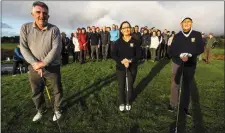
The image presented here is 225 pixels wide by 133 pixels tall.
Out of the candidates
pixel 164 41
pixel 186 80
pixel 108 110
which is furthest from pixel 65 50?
pixel 186 80

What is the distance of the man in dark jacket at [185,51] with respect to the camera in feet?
21.2

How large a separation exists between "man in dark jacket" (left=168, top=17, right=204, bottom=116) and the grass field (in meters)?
0.83

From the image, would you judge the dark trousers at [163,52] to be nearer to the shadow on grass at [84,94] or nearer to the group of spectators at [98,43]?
the group of spectators at [98,43]

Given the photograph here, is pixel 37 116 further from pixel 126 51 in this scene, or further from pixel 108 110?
pixel 126 51

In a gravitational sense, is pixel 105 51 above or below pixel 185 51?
below

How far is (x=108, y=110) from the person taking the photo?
7.12 meters

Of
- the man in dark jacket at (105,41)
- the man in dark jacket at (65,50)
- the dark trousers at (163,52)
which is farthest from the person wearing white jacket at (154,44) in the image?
the man in dark jacket at (65,50)

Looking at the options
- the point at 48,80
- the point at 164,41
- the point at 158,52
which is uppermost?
the point at 164,41

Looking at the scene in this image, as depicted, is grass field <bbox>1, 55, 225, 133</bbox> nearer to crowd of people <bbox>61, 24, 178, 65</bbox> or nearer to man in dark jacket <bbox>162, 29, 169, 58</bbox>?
crowd of people <bbox>61, 24, 178, 65</bbox>

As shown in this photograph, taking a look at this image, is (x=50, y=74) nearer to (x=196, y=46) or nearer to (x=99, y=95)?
(x=99, y=95)

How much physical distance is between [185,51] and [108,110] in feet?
8.79

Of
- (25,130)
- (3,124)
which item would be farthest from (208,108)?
(3,124)

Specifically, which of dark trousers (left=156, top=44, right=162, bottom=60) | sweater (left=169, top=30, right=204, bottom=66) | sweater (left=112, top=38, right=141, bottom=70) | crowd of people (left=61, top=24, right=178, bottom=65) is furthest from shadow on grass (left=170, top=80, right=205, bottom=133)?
dark trousers (left=156, top=44, right=162, bottom=60)

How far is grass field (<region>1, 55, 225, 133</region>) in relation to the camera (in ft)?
19.7
